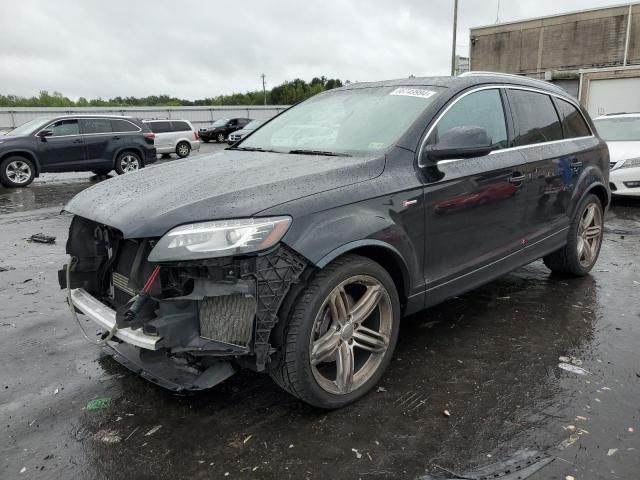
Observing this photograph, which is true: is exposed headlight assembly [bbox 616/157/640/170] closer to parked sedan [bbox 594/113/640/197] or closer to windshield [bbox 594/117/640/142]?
parked sedan [bbox 594/113/640/197]

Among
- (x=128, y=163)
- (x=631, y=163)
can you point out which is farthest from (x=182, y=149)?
(x=631, y=163)

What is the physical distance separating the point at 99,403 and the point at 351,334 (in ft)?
5.02

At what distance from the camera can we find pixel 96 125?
551 inches

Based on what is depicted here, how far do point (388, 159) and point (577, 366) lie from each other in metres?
1.84

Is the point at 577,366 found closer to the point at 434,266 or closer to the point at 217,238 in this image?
the point at 434,266

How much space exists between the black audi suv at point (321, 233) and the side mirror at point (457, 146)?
0.01 meters

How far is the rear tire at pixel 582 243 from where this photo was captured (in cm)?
479

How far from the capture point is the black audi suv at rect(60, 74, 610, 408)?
2.45 meters

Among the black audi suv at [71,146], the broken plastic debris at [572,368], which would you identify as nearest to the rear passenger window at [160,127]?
the black audi suv at [71,146]

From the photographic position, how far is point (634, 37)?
38531 millimetres

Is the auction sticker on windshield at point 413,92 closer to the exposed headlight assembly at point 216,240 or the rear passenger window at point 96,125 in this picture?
the exposed headlight assembly at point 216,240

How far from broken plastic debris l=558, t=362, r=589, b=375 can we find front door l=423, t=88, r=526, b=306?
756 mm

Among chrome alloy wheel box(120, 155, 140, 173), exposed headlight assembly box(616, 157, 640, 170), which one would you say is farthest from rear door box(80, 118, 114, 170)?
exposed headlight assembly box(616, 157, 640, 170)

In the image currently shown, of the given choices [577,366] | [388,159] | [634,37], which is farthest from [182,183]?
[634,37]
